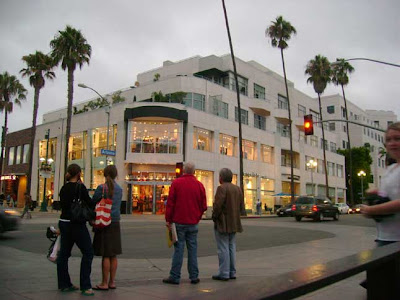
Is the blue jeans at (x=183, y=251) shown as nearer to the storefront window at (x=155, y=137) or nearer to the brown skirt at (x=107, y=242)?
the brown skirt at (x=107, y=242)

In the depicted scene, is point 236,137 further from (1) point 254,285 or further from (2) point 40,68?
(1) point 254,285

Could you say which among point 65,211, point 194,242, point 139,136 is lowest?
point 194,242

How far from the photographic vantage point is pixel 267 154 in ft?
163

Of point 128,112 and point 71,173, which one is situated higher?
point 128,112

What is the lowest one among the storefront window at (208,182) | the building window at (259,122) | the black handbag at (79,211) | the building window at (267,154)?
the black handbag at (79,211)

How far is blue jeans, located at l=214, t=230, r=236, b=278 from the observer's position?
21.7 feet

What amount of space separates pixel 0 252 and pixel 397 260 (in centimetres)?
954

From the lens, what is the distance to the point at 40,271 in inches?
286

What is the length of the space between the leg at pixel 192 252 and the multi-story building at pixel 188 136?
2327 cm

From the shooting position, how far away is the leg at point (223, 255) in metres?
6.60

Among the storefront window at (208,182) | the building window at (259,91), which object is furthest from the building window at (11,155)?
the building window at (259,91)

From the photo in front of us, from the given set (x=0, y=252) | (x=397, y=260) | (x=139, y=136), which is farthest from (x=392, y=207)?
(x=139, y=136)

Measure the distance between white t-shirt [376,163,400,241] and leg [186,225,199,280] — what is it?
3.37 meters

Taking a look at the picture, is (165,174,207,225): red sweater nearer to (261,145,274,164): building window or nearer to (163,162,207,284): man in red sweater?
(163,162,207,284): man in red sweater
